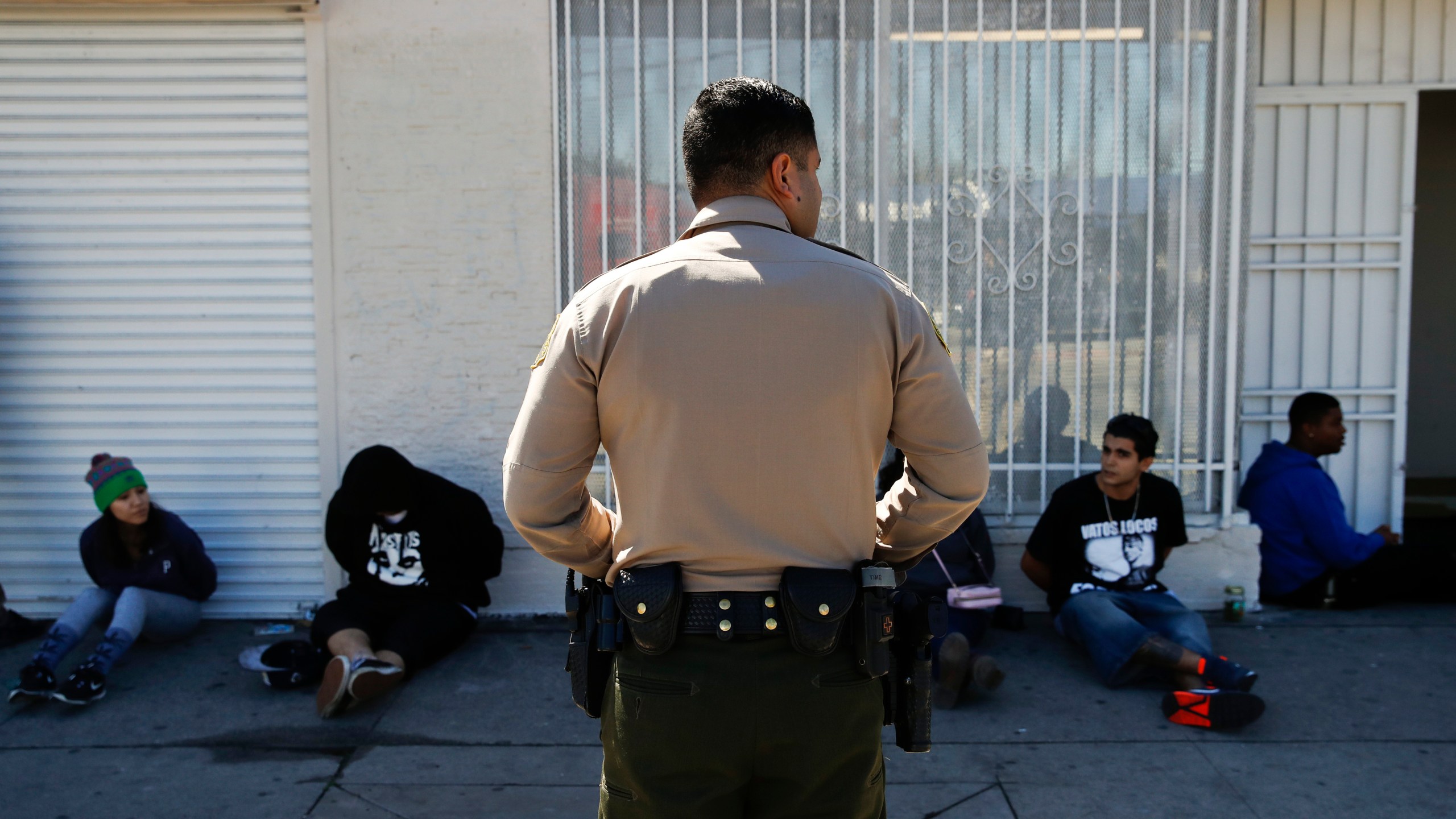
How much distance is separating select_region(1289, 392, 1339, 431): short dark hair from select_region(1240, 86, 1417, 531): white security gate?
1.04 feet

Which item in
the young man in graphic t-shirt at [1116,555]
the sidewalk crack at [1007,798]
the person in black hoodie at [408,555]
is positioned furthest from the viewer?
the person in black hoodie at [408,555]

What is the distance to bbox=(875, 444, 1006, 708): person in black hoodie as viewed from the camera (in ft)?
14.1

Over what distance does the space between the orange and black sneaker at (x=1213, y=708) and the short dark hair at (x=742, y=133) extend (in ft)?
9.51

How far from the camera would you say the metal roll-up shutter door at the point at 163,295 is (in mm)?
5371

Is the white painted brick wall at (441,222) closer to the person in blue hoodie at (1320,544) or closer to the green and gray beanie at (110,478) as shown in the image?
the green and gray beanie at (110,478)

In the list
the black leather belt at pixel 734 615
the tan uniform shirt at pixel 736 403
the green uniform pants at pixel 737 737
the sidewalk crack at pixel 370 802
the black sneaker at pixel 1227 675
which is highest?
the tan uniform shirt at pixel 736 403

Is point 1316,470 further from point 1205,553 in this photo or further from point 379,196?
Answer: point 379,196

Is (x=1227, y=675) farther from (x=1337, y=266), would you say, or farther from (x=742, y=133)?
(x=742, y=133)

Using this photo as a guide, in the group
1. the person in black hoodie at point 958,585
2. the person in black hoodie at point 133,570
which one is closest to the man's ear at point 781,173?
the person in black hoodie at point 958,585

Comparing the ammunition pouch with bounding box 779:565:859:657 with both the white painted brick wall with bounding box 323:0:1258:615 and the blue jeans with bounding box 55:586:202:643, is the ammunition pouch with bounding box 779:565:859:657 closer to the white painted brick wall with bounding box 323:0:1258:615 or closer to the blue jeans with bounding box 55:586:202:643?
the white painted brick wall with bounding box 323:0:1258:615

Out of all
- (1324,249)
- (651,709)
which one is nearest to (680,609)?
(651,709)

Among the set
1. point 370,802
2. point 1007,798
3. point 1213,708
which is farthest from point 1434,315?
point 370,802

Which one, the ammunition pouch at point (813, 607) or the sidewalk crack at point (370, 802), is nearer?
the ammunition pouch at point (813, 607)

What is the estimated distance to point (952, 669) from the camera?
14.0 feet
